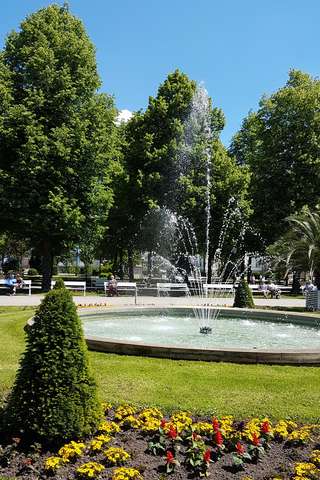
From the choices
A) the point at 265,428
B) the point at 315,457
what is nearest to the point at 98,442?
the point at 265,428

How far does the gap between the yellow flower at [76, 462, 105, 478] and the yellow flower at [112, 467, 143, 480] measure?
0.54ft

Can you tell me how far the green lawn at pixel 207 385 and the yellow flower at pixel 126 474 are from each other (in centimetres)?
226

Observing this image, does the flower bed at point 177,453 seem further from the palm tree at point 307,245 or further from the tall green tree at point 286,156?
the tall green tree at point 286,156

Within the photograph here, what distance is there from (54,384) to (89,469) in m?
0.99

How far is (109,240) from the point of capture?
4291cm

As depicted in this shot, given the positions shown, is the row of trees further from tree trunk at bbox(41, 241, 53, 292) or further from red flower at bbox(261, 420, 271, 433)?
red flower at bbox(261, 420, 271, 433)

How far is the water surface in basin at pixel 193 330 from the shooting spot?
1232cm

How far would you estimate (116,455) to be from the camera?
17.5ft

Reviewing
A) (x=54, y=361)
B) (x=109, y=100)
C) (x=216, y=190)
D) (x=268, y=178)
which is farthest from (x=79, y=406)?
(x=268, y=178)

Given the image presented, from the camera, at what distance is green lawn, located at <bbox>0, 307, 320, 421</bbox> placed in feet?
24.3

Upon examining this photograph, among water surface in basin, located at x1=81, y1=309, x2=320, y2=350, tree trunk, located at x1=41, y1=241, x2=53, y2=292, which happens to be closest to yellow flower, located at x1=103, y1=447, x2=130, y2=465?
water surface in basin, located at x1=81, y1=309, x2=320, y2=350

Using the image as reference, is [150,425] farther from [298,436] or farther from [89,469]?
[298,436]

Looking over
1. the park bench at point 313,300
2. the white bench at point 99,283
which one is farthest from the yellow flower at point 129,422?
the white bench at point 99,283

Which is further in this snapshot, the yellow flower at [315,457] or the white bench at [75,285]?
the white bench at [75,285]
